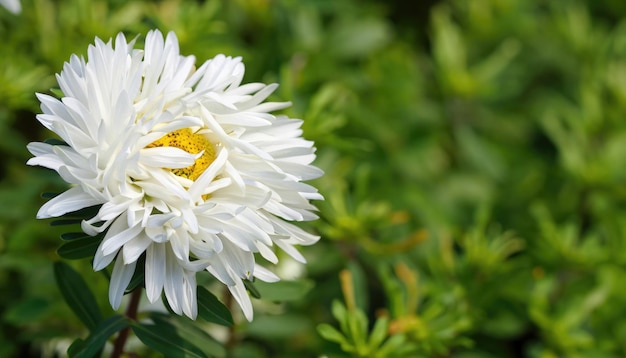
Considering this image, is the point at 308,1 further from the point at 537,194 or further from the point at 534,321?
the point at 534,321

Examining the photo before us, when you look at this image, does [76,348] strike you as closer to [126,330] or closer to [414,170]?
[126,330]

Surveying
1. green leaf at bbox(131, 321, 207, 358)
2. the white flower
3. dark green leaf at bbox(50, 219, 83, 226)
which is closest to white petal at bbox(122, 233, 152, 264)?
the white flower

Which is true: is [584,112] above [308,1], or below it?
above

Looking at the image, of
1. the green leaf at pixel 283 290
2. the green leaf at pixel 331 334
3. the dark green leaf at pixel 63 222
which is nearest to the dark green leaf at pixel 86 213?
the dark green leaf at pixel 63 222

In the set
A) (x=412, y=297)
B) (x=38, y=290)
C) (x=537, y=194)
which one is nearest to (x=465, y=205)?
(x=537, y=194)

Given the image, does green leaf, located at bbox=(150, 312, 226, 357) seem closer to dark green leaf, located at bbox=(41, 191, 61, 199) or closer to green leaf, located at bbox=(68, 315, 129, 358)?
green leaf, located at bbox=(68, 315, 129, 358)

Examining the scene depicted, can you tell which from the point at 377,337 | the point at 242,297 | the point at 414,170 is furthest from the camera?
the point at 414,170

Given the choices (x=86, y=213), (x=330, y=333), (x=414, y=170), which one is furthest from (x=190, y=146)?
(x=414, y=170)
